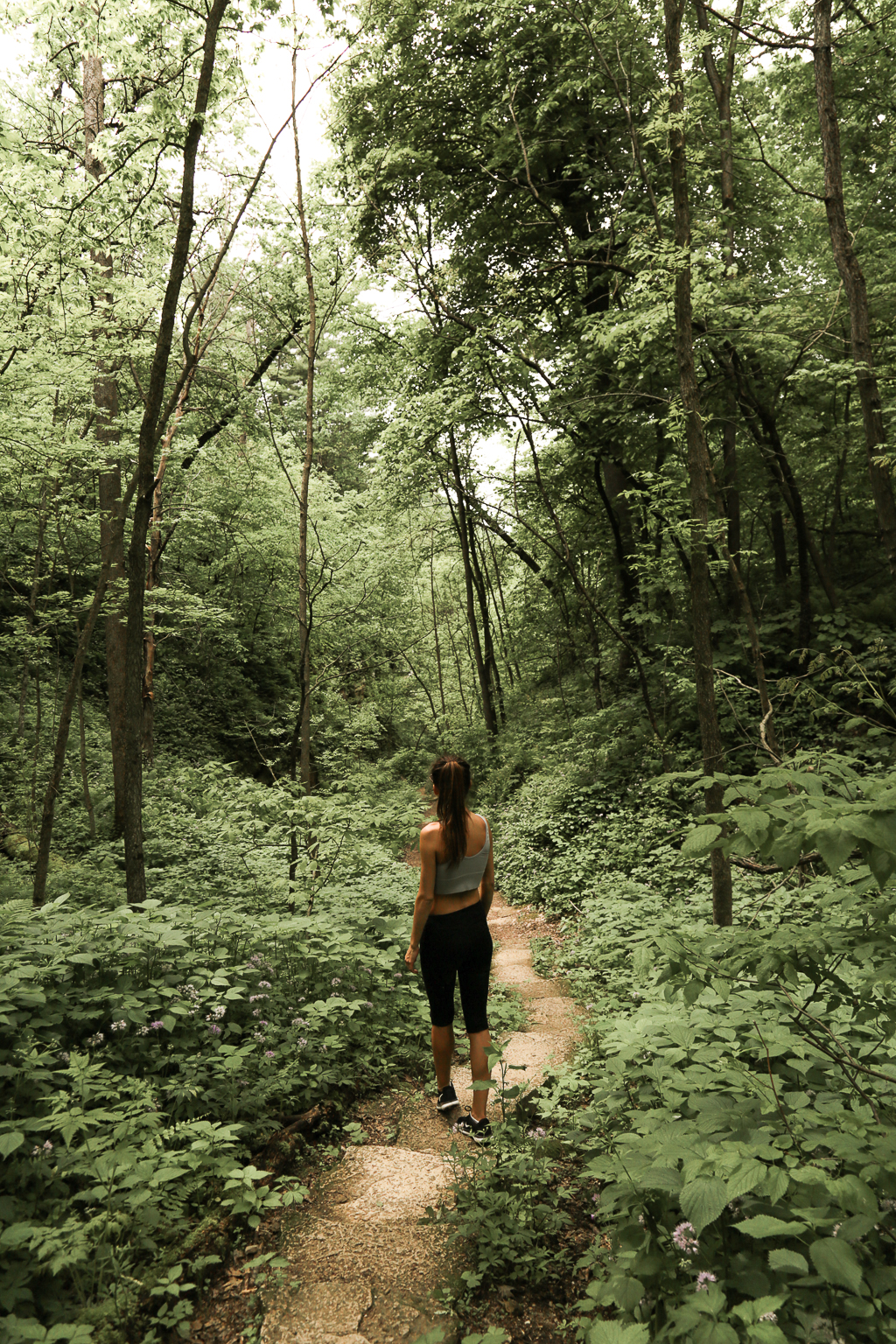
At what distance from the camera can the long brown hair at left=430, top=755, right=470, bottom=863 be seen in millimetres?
3400

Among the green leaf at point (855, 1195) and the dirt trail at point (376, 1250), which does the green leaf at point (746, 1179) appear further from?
the dirt trail at point (376, 1250)

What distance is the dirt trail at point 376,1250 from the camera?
7.32ft

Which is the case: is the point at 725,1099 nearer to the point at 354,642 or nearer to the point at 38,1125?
the point at 38,1125

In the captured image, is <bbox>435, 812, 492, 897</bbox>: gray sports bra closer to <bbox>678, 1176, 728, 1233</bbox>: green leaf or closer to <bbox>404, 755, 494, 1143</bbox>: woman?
<bbox>404, 755, 494, 1143</bbox>: woman

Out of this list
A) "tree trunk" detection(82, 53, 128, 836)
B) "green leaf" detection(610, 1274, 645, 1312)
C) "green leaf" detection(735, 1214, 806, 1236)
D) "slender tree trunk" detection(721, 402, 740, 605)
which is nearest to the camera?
"green leaf" detection(735, 1214, 806, 1236)

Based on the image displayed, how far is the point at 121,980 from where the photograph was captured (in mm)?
3385

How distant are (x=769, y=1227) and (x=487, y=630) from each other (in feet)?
46.9

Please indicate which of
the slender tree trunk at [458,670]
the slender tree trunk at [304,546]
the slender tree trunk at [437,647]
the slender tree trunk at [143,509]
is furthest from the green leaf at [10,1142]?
the slender tree trunk at [458,670]

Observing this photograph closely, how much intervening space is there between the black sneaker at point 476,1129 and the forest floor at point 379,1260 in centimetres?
9

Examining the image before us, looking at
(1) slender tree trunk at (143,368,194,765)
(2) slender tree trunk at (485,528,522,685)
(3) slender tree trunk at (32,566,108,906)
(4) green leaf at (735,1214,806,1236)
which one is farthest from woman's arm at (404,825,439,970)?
(2) slender tree trunk at (485,528,522,685)

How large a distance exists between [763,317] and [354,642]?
39.2 ft

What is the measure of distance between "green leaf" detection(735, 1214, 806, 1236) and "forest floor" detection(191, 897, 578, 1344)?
99cm

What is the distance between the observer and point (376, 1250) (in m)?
2.58

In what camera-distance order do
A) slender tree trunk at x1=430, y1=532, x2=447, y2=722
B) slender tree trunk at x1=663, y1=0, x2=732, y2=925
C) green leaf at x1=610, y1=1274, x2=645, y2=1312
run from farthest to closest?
slender tree trunk at x1=430, y1=532, x2=447, y2=722 < slender tree trunk at x1=663, y1=0, x2=732, y2=925 < green leaf at x1=610, y1=1274, x2=645, y2=1312
